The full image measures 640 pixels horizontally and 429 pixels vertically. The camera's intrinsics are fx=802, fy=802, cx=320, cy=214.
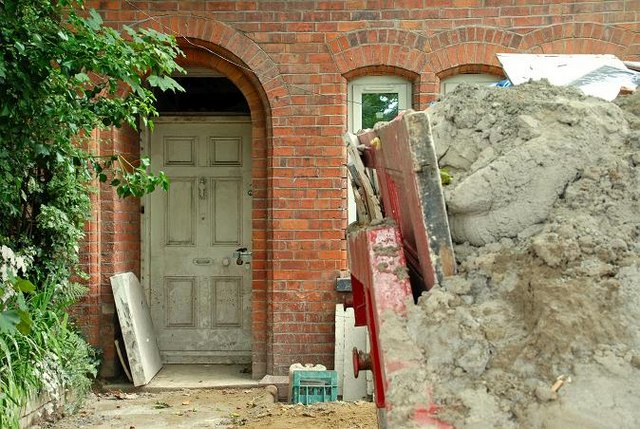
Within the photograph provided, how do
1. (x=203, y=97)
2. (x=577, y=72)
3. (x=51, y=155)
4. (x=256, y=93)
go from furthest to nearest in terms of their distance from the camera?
1. (x=203, y=97)
2. (x=256, y=93)
3. (x=51, y=155)
4. (x=577, y=72)

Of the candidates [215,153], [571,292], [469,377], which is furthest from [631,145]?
[215,153]

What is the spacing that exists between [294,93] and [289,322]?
2.28m

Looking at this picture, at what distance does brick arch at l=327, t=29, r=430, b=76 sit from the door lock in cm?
228

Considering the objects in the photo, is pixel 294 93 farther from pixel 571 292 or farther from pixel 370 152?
pixel 571 292

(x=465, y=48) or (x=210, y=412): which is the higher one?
(x=465, y=48)

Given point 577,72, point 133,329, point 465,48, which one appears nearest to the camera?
point 577,72

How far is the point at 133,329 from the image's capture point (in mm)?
7848

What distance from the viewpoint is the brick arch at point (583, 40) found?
25.9 feet

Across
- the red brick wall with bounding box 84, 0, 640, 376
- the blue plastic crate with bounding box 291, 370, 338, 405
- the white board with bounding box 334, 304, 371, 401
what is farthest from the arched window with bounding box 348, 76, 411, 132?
the blue plastic crate with bounding box 291, 370, 338, 405

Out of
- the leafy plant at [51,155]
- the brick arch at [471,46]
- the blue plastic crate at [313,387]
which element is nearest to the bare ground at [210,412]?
the blue plastic crate at [313,387]

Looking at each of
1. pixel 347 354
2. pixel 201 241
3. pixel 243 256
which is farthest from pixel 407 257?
pixel 201 241

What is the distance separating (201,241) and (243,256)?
0.51 meters

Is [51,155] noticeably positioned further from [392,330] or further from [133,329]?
[392,330]

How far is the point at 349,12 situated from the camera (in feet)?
26.2
